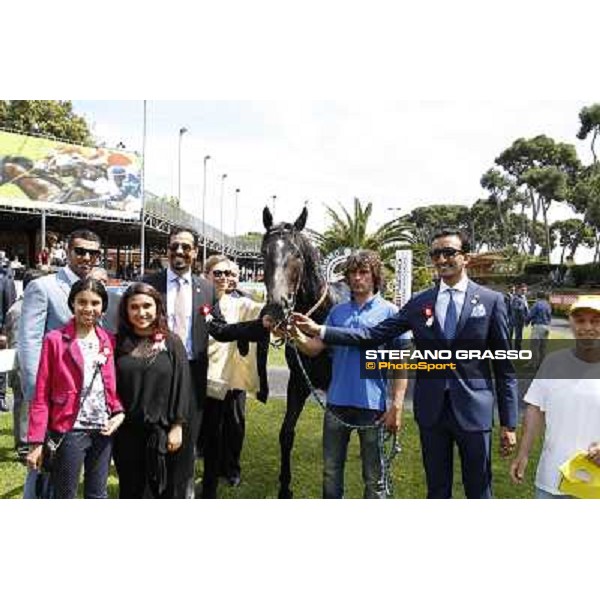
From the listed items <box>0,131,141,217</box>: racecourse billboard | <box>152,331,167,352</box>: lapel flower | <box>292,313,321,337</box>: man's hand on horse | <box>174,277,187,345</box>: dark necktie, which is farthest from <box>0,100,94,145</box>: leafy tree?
<box>292,313,321,337</box>: man's hand on horse

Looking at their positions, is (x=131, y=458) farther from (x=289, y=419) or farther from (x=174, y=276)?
(x=289, y=419)

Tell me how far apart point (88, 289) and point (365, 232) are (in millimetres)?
1565

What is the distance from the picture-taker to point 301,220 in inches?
137

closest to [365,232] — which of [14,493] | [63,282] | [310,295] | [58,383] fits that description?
[310,295]

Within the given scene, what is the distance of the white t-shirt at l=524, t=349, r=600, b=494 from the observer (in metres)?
2.78

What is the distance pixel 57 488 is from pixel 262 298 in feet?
5.17

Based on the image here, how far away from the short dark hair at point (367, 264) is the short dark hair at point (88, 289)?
4.19ft

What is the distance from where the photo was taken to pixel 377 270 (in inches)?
126

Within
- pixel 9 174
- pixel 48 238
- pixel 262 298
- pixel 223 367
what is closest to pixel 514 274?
pixel 262 298

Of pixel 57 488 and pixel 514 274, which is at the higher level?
pixel 514 274

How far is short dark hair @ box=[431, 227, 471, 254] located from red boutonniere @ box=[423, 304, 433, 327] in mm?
334

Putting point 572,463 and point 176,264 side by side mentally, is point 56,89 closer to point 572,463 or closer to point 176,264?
point 176,264

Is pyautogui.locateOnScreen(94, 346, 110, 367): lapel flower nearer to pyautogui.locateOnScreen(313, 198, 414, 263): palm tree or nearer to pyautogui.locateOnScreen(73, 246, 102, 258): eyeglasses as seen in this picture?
pyautogui.locateOnScreen(73, 246, 102, 258): eyeglasses

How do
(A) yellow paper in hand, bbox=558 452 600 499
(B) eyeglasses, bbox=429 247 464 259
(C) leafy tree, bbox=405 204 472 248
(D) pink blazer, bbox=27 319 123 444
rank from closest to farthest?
(A) yellow paper in hand, bbox=558 452 600 499
(D) pink blazer, bbox=27 319 123 444
(B) eyeglasses, bbox=429 247 464 259
(C) leafy tree, bbox=405 204 472 248
